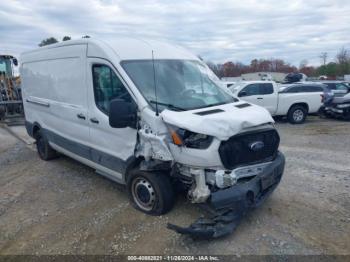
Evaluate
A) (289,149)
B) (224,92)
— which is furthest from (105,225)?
(289,149)

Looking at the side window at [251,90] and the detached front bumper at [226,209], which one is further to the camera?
the side window at [251,90]

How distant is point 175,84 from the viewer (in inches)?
182

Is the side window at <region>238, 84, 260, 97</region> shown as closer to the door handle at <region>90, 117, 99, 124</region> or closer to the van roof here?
the van roof

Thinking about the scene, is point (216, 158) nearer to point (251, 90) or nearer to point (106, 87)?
point (106, 87)

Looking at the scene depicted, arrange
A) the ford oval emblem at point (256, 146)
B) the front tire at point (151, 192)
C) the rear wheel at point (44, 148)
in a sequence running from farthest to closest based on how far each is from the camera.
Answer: the rear wheel at point (44, 148) < the front tire at point (151, 192) < the ford oval emblem at point (256, 146)

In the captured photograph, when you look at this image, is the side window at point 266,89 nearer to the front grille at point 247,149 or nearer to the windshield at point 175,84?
the windshield at point 175,84

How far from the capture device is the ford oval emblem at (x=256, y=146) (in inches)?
159

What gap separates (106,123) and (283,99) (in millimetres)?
10458

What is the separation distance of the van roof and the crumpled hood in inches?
47.1

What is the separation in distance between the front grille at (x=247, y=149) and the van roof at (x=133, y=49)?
73.0 inches

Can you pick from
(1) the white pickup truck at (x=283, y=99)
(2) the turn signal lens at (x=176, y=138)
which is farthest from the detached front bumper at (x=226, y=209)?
(1) the white pickup truck at (x=283, y=99)

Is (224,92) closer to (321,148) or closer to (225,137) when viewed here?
(225,137)

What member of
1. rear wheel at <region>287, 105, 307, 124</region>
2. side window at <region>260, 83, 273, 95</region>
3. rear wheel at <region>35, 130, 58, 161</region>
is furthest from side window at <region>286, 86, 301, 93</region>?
rear wheel at <region>35, 130, 58, 161</region>

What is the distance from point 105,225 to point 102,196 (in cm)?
103
